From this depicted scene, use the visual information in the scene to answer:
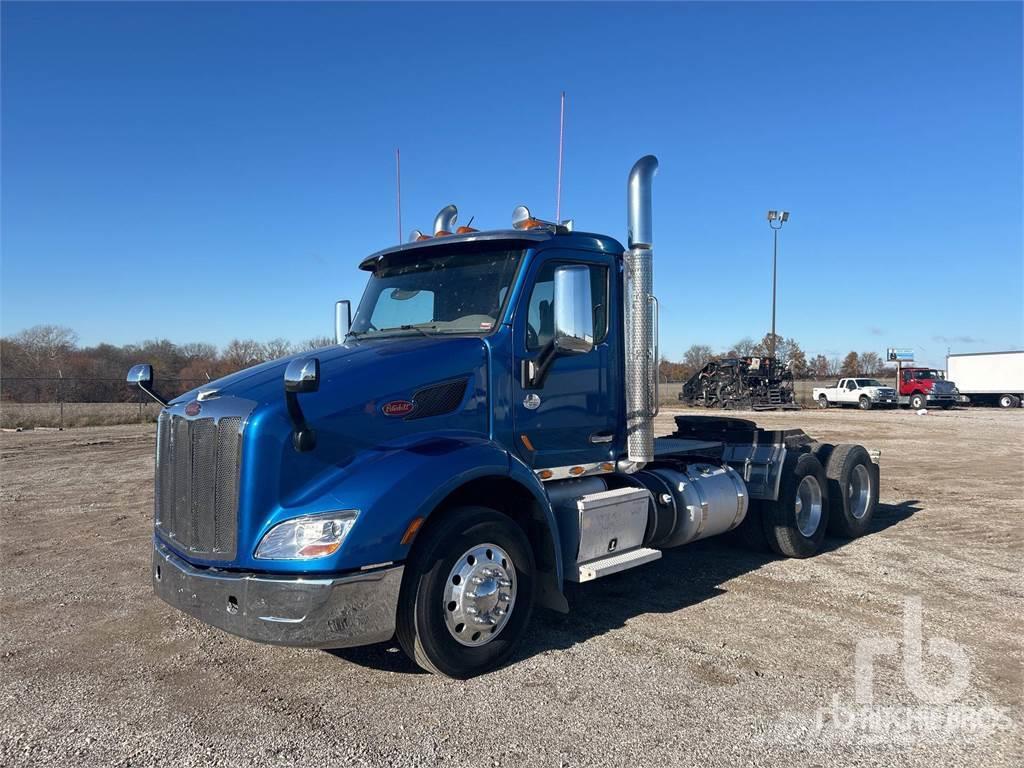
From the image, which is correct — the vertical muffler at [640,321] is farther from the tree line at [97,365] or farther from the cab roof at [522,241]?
the tree line at [97,365]

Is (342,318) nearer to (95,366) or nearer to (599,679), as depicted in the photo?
(599,679)

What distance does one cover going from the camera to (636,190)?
19.3ft

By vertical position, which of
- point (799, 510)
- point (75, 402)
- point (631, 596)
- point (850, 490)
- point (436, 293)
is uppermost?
point (436, 293)

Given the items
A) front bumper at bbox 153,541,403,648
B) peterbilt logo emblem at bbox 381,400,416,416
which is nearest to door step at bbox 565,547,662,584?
front bumper at bbox 153,541,403,648

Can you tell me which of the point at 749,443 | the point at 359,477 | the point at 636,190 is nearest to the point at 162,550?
the point at 359,477

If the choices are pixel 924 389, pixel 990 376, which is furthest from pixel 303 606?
pixel 990 376

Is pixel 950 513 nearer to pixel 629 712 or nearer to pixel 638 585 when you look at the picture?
pixel 638 585

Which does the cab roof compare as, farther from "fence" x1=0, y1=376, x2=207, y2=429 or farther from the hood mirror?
"fence" x1=0, y1=376, x2=207, y2=429

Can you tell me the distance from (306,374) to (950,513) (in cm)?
903

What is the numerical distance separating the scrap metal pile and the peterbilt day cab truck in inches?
1354

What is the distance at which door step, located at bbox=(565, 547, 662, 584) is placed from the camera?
16.5 feet

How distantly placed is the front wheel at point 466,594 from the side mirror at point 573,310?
4.41 feet

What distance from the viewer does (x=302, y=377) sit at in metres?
3.78

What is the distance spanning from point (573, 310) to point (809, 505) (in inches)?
165
